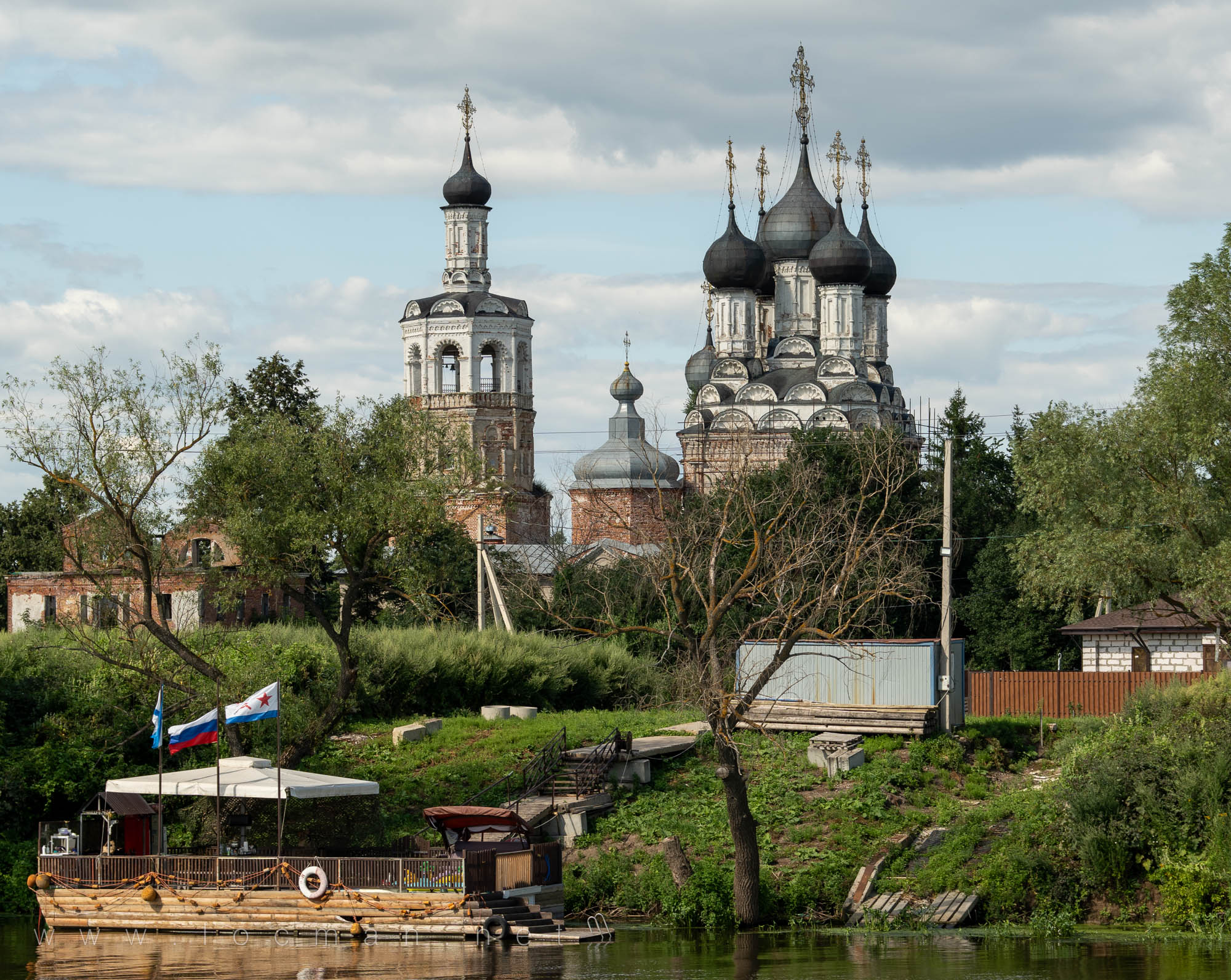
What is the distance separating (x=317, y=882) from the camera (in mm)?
26625

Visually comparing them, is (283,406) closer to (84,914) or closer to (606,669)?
(606,669)

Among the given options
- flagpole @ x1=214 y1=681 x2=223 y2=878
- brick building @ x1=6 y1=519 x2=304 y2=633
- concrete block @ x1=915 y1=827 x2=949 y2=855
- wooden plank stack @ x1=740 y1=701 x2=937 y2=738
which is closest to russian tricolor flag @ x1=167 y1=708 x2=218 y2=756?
flagpole @ x1=214 y1=681 x2=223 y2=878

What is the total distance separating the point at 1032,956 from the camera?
24.3m

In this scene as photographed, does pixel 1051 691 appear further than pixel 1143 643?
No

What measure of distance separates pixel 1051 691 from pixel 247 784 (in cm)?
2087

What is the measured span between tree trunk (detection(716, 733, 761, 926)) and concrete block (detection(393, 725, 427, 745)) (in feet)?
38.5

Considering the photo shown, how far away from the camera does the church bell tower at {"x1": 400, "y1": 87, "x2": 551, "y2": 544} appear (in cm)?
9538

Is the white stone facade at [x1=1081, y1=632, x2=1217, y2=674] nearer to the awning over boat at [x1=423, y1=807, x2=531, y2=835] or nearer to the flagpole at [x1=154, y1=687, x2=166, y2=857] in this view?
the awning over boat at [x1=423, y1=807, x2=531, y2=835]

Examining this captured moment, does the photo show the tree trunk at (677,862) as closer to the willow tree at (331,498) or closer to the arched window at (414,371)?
the willow tree at (331,498)

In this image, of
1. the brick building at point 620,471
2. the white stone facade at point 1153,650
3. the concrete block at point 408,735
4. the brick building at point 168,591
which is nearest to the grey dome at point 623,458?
the brick building at point 620,471

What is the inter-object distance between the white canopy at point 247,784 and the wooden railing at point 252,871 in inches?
43.2

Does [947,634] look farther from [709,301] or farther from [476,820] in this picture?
[709,301]

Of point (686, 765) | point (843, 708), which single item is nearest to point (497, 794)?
point (686, 765)

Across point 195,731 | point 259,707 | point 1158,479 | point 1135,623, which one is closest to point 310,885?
point 259,707
